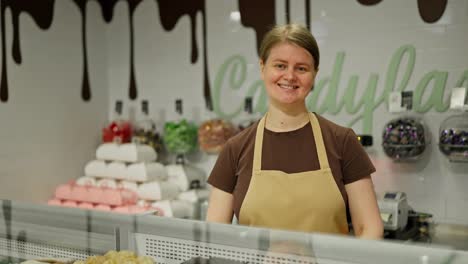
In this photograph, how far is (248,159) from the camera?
6.18 feet

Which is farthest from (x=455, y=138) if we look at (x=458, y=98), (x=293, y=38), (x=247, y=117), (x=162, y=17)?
(x=162, y=17)

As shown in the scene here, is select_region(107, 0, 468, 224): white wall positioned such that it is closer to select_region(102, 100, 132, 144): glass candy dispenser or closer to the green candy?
the green candy

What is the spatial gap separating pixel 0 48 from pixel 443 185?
126 inches

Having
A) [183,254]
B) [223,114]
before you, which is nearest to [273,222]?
[183,254]

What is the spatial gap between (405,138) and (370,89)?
46 cm

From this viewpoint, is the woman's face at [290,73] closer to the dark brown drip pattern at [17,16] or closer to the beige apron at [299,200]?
the beige apron at [299,200]

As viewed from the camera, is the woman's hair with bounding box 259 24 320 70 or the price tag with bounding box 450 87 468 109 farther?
the price tag with bounding box 450 87 468 109

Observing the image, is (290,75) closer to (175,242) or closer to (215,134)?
(175,242)

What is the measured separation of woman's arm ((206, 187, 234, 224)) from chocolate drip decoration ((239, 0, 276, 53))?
2.35 m

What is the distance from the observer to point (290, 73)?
5.67 ft

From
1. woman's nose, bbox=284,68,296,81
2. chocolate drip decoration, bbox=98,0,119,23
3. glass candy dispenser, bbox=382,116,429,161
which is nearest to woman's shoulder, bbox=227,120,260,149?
woman's nose, bbox=284,68,296,81

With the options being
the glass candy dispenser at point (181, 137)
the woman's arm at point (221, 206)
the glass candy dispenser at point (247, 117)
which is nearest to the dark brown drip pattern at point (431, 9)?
the glass candy dispenser at point (247, 117)

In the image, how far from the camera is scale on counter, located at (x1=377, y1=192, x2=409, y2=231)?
10.2 ft

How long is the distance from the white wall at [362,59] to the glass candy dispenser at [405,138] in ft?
0.45
